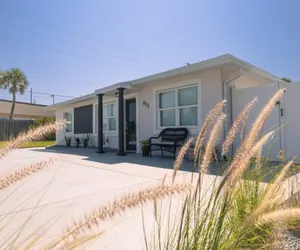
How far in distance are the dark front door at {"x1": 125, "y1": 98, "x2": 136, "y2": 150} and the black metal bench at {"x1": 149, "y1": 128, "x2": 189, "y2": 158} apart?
1810 millimetres

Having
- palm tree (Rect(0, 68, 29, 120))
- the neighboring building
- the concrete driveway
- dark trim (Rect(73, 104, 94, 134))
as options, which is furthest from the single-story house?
palm tree (Rect(0, 68, 29, 120))

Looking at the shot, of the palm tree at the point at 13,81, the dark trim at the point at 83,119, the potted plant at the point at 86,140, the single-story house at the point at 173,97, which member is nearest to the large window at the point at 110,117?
the single-story house at the point at 173,97

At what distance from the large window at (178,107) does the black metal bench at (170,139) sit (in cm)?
37

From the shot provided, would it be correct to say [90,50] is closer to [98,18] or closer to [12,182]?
[98,18]

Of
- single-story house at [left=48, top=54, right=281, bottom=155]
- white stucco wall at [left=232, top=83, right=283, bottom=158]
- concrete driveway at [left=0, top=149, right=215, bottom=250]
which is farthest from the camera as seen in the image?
single-story house at [left=48, top=54, right=281, bottom=155]

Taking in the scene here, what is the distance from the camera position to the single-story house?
7.02m

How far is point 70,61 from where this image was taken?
58.3 ft

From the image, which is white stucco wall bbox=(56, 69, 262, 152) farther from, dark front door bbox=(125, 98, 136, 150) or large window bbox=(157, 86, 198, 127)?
dark front door bbox=(125, 98, 136, 150)

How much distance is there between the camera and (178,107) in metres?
8.23

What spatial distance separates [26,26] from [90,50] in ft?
22.0

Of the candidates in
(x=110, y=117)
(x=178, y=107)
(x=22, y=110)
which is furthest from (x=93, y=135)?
(x=22, y=110)

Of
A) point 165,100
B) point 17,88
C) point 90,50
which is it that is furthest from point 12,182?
point 17,88

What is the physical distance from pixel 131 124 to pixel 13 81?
22610 millimetres

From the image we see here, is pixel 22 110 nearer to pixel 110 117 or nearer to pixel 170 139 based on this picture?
pixel 110 117
